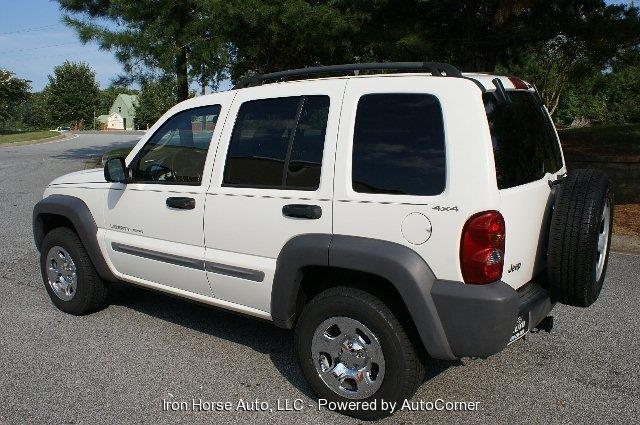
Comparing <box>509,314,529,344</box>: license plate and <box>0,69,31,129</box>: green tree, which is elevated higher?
<box>0,69,31,129</box>: green tree

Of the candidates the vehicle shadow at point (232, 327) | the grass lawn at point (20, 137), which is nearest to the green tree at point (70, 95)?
the grass lawn at point (20, 137)

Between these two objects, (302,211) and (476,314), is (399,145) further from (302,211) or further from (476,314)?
(476,314)

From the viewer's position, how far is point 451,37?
11078 mm

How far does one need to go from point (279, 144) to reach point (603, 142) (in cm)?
1042

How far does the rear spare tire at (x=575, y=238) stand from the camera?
126 inches

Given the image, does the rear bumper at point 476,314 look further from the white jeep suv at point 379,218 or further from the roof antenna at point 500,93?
the roof antenna at point 500,93

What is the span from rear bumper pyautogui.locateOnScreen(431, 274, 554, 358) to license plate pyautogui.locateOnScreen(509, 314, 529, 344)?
88 millimetres

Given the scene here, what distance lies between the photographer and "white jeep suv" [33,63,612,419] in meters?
2.95

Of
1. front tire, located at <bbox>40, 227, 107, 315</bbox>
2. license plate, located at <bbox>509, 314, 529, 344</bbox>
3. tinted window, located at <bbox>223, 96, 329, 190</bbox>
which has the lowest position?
front tire, located at <bbox>40, 227, 107, 315</bbox>

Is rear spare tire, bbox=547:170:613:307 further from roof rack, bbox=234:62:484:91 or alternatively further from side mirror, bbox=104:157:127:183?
side mirror, bbox=104:157:127:183

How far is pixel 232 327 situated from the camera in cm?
474

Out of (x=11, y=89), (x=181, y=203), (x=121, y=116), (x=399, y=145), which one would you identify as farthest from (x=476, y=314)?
(x=121, y=116)

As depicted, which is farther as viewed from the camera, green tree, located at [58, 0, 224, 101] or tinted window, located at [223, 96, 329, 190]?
green tree, located at [58, 0, 224, 101]

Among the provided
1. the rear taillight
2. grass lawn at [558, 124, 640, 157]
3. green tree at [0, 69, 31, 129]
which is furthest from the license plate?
green tree at [0, 69, 31, 129]
